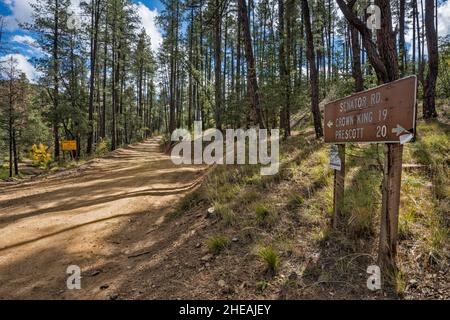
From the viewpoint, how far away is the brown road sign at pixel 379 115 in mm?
2287

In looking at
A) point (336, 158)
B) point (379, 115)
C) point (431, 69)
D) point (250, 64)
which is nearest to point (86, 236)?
point (336, 158)

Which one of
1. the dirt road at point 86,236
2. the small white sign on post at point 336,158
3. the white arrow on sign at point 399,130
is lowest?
the dirt road at point 86,236

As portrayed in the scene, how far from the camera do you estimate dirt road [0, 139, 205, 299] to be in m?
3.45

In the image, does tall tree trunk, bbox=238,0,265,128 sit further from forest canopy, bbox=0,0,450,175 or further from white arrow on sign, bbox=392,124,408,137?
white arrow on sign, bbox=392,124,408,137

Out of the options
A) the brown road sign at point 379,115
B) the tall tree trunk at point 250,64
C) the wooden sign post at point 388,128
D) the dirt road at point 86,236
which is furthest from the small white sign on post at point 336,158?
the tall tree trunk at point 250,64

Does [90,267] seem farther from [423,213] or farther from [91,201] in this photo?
[423,213]

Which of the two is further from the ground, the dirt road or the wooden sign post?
the wooden sign post

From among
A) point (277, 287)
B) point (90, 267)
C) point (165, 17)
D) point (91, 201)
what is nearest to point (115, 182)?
point (91, 201)

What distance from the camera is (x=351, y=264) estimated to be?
9.59 feet

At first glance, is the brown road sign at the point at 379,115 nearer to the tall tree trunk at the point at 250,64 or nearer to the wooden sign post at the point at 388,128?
the wooden sign post at the point at 388,128

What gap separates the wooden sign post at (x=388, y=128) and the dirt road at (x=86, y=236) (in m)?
2.79

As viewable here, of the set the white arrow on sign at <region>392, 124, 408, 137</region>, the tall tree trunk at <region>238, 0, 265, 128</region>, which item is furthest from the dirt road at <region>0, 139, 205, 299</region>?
the tall tree trunk at <region>238, 0, 265, 128</region>
